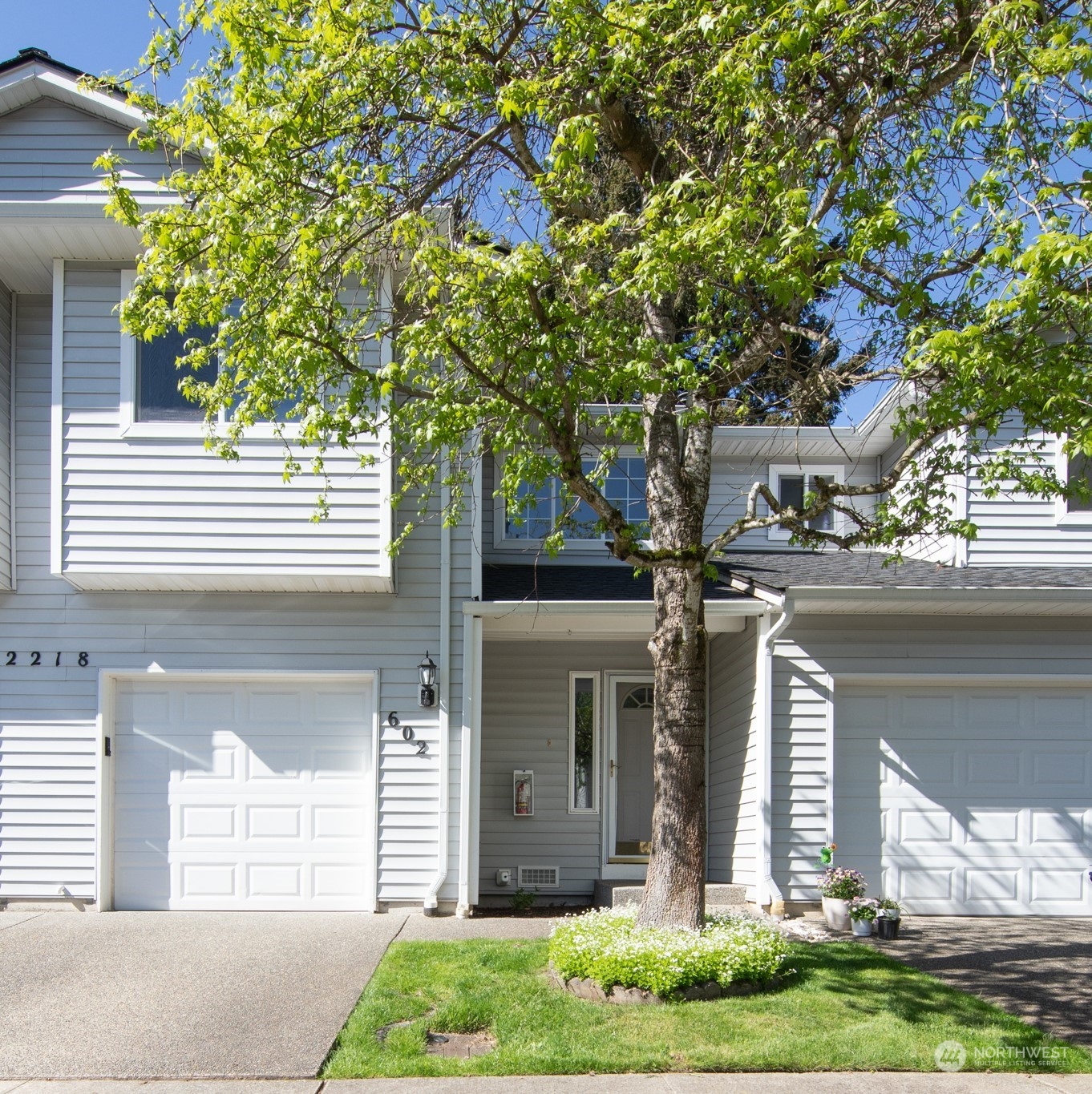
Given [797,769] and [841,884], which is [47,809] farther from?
[841,884]

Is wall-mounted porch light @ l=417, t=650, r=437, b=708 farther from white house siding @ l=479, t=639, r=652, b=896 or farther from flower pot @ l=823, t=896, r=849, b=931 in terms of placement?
flower pot @ l=823, t=896, r=849, b=931

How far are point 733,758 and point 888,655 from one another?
74.3 inches

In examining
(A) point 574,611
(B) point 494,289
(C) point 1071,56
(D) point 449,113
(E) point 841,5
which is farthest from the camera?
(A) point 574,611

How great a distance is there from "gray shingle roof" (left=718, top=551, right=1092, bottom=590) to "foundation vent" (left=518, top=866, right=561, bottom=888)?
3630 millimetres

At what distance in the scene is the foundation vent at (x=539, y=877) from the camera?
11.2 meters

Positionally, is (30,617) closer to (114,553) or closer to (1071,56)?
(114,553)

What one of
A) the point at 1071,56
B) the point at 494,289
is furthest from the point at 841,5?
the point at 494,289

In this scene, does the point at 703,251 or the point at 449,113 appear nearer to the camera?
the point at 703,251

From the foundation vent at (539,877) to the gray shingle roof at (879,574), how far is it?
3.63m

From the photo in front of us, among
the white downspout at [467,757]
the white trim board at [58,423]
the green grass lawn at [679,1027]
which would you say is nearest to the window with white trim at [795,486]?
the white downspout at [467,757]

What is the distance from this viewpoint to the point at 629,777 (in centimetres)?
1155

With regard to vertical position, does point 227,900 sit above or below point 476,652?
below

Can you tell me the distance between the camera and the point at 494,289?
5.79m

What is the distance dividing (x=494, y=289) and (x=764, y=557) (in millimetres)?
6791
